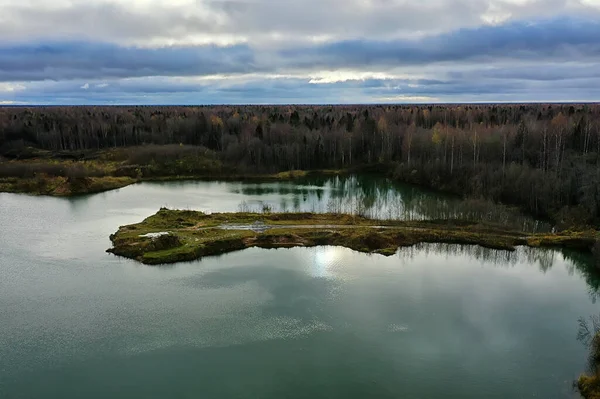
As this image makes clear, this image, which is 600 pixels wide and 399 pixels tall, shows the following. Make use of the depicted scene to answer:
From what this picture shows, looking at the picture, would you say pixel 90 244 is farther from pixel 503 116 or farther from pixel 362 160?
pixel 503 116

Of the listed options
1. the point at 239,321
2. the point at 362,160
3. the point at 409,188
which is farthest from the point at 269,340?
the point at 362,160

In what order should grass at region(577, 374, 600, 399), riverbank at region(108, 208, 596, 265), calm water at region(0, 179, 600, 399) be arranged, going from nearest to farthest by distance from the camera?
grass at region(577, 374, 600, 399) < calm water at region(0, 179, 600, 399) < riverbank at region(108, 208, 596, 265)

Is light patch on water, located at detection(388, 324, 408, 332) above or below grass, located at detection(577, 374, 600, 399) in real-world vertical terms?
above

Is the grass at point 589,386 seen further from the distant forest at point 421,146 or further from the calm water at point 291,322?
the distant forest at point 421,146

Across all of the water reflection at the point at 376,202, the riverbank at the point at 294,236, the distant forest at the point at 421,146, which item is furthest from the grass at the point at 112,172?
the riverbank at the point at 294,236

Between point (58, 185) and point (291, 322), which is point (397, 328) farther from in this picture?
point (58, 185)

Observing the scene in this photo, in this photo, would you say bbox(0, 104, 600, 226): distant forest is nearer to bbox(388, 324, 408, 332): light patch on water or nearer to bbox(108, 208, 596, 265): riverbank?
bbox(108, 208, 596, 265): riverbank

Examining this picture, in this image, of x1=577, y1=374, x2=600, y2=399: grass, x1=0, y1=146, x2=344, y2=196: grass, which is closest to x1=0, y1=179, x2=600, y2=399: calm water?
x1=577, y1=374, x2=600, y2=399: grass
